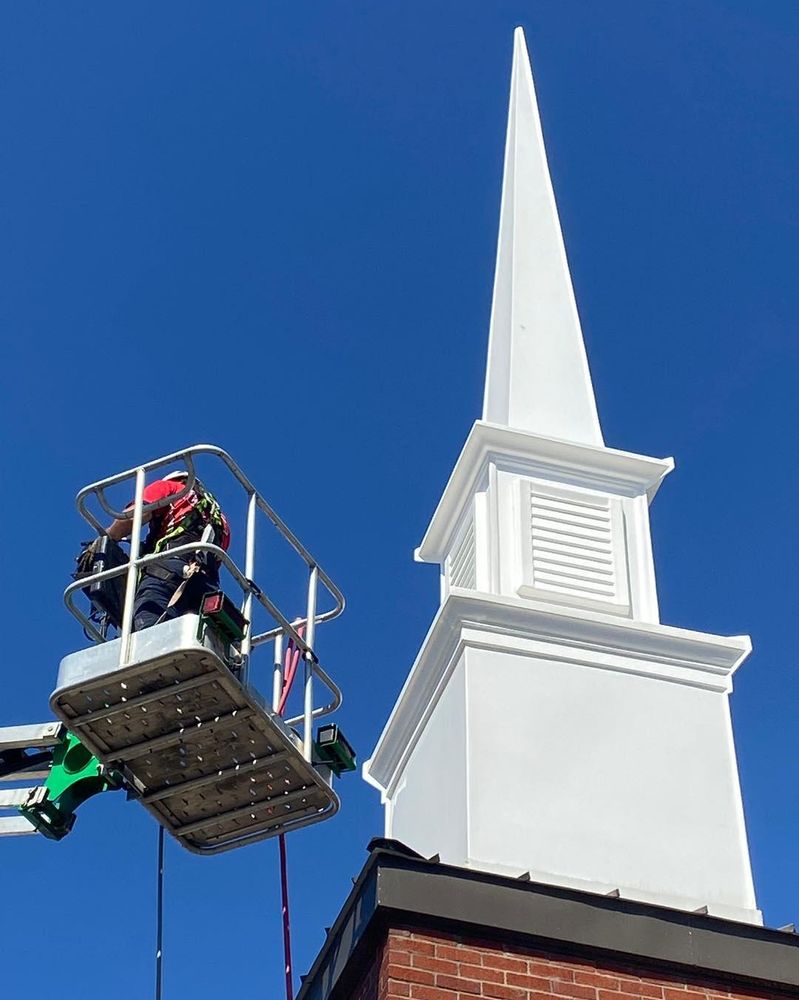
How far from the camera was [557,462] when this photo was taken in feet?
46.1

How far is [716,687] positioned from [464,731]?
1902 millimetres

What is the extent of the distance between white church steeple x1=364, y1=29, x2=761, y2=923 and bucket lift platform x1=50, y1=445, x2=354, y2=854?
114 cm

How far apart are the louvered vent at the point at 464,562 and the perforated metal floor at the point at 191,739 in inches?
138

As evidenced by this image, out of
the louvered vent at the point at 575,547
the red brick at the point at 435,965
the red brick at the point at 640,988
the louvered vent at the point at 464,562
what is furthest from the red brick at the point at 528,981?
the louvered vent at the point at 464,562

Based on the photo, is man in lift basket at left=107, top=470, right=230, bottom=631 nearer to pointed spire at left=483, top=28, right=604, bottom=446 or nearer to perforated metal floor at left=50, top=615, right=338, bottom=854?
perforated metal floor at left=50, top=615, right=338, bottom=854

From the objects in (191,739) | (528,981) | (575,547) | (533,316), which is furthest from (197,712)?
(533,316)

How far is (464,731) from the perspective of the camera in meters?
11.8

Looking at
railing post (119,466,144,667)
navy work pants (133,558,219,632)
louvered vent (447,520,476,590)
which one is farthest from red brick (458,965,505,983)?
louvered vent (447,520,476,590)

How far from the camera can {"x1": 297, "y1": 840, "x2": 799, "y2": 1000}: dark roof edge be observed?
971 cm

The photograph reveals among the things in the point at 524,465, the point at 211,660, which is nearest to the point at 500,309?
the point at 524,465

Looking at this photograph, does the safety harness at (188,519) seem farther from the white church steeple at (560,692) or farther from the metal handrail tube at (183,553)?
the white church steeple at (560,692)

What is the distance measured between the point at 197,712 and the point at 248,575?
908 millimetres

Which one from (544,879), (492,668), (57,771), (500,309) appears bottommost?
(544,879)

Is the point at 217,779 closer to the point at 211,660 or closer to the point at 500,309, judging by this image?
the point at 211,660
